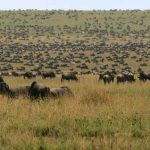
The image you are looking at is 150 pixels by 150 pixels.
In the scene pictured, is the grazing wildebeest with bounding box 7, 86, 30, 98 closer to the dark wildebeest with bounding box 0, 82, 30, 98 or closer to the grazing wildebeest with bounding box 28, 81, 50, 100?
the dark wildebeest with bounding box 0, 82, 30, 98

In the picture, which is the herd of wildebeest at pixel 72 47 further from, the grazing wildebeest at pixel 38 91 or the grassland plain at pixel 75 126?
the grassland plain at pixel 75 126

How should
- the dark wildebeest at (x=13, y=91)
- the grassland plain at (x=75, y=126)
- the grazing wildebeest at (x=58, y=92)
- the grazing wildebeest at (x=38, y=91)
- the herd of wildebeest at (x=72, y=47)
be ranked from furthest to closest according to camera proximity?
the herd of wildebeest at (x=72, y=47), the dark wildebeest at (x=13, y=91), the grazing wildebeest at (x=58, y=92), the grazing wildebeest at (x=38, y=91), the grassland plain at (x=75, y=126)

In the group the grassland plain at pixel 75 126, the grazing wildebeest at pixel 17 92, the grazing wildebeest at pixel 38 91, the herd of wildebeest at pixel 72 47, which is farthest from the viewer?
the herd of wildebeest at pixel 72 47

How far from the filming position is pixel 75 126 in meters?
11.2

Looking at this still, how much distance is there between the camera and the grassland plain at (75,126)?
9461mm

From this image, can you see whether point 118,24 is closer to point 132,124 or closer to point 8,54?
point 8,54

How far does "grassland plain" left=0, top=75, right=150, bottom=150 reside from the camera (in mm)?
9461

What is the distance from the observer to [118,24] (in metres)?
131

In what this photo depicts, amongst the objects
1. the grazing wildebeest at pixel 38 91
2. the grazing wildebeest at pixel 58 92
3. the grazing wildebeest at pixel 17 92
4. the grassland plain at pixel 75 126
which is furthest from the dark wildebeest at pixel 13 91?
the grassland plain at pixel 75 126

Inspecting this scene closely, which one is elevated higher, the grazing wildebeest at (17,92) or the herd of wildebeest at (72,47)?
the grazing wildebeest at (17,92)

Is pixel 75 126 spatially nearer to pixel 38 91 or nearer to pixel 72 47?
pixel 38 91

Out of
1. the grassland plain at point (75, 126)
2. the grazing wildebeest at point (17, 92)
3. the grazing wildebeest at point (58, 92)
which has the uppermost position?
the grassland plain at point (75, 126)

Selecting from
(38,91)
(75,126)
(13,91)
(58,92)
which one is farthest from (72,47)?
(75,126)

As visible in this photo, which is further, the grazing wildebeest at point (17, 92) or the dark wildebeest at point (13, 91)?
the dark wildebeest at point (13, 91)
